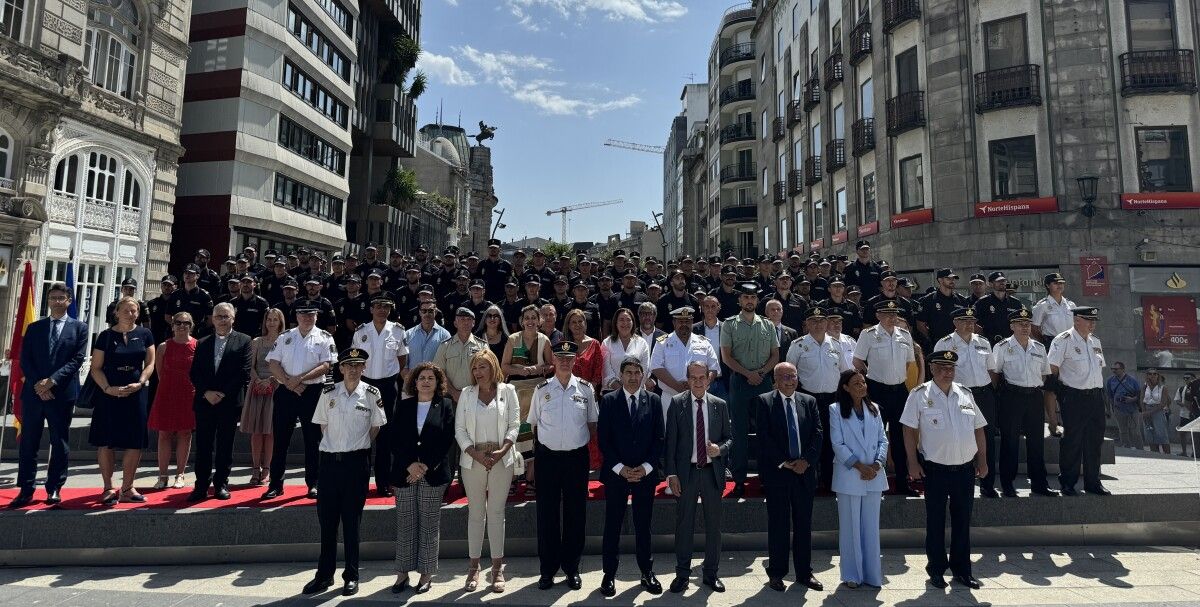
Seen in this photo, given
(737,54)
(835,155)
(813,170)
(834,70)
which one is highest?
(737,54)

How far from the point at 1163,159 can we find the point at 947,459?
58.9 feet

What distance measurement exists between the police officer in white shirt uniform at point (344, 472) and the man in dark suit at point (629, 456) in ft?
7.95

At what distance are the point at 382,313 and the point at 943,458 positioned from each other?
22.7 ft

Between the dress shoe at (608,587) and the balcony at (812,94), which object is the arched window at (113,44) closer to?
the dress shoe at (608,587)

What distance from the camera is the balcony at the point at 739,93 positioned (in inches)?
1682

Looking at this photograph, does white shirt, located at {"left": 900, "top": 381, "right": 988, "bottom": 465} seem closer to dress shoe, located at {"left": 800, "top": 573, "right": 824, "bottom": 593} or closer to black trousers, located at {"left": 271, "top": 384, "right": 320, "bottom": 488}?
dress shoe, located at {"left": 800, "top": 573, "right": 824, "bottom": 593}

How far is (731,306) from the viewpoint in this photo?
10062 mm

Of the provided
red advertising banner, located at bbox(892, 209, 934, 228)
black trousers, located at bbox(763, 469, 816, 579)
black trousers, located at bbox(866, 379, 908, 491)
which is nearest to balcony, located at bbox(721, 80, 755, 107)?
red advertising banner, located at bbox(892, 209, 934, 228)

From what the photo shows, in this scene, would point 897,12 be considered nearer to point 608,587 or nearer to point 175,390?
point 608,587

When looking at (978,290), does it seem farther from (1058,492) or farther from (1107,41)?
(1107,41)

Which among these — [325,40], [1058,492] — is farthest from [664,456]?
[325,40]

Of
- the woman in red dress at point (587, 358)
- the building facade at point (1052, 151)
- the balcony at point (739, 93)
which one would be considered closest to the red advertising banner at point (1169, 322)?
the building facade at point (1052, 151)

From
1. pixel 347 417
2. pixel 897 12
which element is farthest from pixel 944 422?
pixel 897 12

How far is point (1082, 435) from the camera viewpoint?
7.50 m
